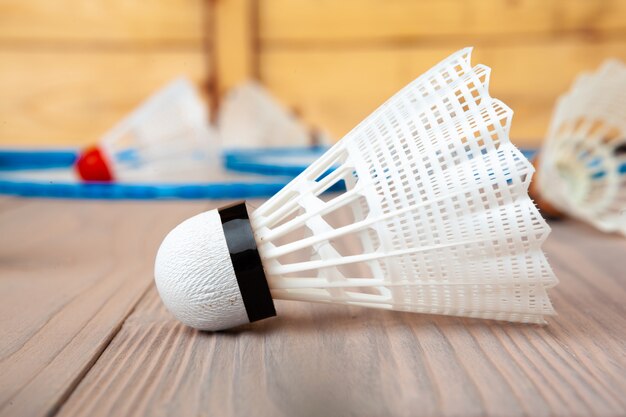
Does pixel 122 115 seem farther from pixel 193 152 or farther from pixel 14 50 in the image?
pixel 193 152

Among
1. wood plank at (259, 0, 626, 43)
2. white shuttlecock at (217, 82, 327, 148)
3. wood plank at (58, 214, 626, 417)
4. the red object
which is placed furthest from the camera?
wood plank at (259, 0, 626, 43)

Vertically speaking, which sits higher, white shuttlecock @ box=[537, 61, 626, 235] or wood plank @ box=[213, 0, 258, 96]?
wood plank @ box=[213, 0, 258, 96]

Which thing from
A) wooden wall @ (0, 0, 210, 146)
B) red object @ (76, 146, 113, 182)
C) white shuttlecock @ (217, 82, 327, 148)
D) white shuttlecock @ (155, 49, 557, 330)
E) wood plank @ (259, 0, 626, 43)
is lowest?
white shuttlecock @ (155, 49, 557, 330)

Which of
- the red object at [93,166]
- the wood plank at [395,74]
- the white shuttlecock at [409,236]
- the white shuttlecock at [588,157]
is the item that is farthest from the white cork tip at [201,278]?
the wood plank at [395,74]

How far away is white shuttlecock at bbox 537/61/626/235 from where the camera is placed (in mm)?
939

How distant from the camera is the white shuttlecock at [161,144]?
149 cm

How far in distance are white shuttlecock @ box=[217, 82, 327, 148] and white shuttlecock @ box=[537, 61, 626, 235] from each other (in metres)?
1.02

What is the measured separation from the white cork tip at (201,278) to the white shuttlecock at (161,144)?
1.00 m

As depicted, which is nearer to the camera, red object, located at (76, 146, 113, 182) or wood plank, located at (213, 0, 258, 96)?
red object, located at (76, 146, 113, 182)

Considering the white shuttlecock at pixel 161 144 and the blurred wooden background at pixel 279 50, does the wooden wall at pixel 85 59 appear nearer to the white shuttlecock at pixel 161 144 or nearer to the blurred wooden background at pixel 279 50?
the blurred wooden background at pixel 279 50

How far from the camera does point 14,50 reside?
7.02 ft

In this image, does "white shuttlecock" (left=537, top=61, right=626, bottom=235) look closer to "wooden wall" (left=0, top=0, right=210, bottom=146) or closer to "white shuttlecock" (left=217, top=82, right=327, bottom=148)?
"white shuttlecock" (left=217, top=82, right=327, bottom=148)

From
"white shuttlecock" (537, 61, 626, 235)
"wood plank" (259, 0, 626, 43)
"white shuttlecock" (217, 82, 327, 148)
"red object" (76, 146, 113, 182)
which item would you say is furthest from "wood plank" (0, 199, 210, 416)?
"wood plank" (259, 0, 626, 43)

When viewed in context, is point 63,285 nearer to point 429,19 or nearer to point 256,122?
point 256,122
